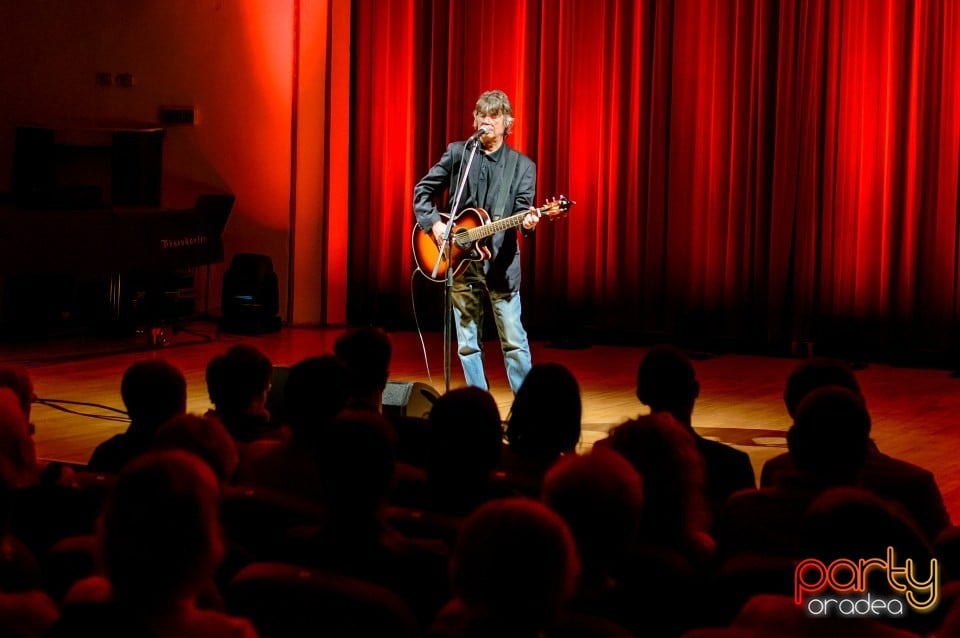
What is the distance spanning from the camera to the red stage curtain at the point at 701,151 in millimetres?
8648

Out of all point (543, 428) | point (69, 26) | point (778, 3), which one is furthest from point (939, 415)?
point (69, 26)

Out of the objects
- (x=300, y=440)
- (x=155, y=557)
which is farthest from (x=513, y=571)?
(x=300, y=440)

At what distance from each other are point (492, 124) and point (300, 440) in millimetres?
3432

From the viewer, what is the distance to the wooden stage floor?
5965mm

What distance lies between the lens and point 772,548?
2.52 m

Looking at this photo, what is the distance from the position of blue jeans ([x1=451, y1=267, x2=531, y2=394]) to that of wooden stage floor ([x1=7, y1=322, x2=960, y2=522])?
1.16 ft

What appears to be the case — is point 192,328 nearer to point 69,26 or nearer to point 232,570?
→ point 69,26

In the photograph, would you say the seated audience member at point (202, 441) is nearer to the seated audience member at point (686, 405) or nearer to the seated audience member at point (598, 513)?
the seated audience member at point (598, 513)

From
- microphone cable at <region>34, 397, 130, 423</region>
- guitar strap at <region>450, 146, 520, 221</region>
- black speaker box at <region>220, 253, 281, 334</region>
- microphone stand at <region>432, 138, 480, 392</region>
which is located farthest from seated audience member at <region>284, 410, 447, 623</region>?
black speaker box at <region>220, 253, 281, 334</region>

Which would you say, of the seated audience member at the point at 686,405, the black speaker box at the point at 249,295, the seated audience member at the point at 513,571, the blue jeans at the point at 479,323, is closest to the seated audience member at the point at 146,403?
A: the seated audience member at the point at 686,405

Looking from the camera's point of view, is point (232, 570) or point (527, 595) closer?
point (527, 595)

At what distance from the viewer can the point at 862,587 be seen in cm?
179

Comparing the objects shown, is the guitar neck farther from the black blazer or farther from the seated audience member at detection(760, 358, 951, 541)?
the seated audience member at detection(760, 358, 951, 541)

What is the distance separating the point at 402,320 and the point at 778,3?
400 cm
